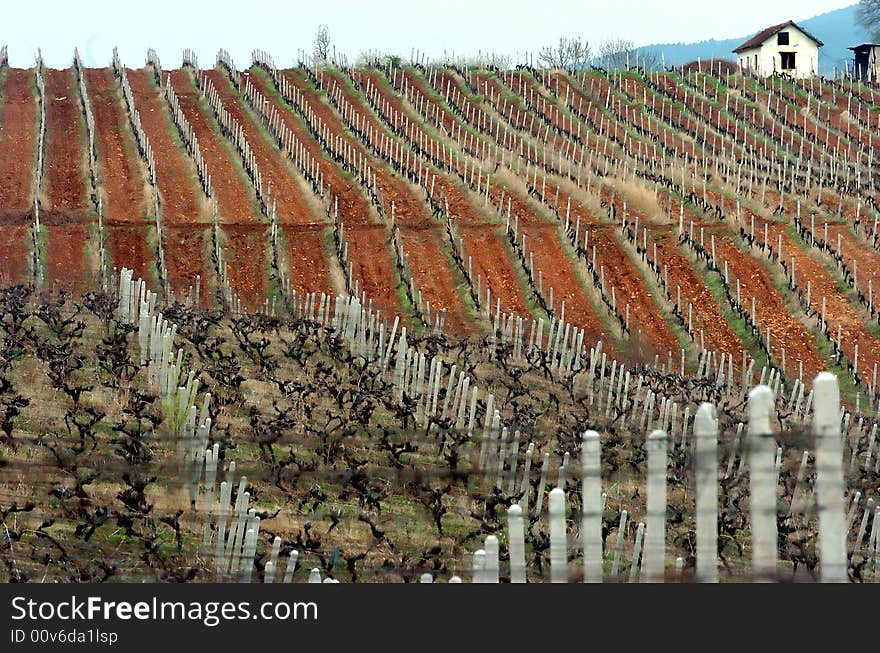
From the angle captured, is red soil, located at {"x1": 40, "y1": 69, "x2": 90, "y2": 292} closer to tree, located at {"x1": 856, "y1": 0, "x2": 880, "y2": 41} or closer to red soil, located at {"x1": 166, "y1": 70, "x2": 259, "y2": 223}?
red soil, located at {"x1": 166, "y1": 70, "x2": 259, "y2": 223}

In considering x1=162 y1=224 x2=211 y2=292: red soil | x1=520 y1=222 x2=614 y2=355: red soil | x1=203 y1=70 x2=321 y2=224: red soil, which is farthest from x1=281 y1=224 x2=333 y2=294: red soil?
x1=520 y1=222 x2=614 y2=355: red soil

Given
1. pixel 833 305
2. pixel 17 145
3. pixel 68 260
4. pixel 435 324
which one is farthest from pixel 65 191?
pixel 833 305

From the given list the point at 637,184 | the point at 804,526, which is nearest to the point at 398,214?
the point at 637,184

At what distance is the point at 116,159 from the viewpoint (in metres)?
32.1

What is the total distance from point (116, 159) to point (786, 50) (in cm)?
3686

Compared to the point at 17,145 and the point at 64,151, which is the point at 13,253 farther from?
the point at 17,145

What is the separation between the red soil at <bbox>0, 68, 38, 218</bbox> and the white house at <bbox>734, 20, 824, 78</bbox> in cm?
3357

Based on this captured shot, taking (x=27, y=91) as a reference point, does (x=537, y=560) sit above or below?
below

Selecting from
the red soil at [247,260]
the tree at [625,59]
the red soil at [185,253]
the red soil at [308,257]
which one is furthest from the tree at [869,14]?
the red soil at [185,253]

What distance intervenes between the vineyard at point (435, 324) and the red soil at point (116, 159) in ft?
0.47

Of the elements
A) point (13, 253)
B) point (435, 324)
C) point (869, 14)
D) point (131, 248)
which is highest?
point (869, 14)

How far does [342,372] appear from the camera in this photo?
14.5 metres

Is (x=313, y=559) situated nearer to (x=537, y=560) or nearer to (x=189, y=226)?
(x=537, y=560)

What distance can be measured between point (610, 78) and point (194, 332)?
3555cm
